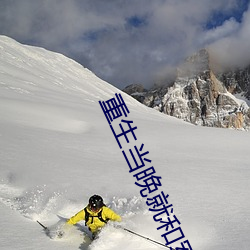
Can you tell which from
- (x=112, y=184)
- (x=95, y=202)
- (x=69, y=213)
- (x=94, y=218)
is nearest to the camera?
(x=95, y=202)

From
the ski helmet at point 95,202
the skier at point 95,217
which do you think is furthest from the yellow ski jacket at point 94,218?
the ski helmet at point 95,202

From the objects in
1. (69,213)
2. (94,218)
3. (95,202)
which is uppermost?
(69,213)

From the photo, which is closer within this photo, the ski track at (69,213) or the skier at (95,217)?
the ski track at (69,213)

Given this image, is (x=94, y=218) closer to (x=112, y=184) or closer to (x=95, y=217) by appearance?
(x=95, y=217)

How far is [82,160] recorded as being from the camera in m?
9.94

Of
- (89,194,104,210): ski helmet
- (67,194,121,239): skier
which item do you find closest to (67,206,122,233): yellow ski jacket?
(67,194,121,239): skier

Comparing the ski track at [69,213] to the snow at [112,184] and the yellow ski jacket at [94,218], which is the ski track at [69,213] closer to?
the snow at [112,184]

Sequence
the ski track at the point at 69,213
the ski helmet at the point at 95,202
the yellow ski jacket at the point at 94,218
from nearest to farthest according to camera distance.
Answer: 1. the ski track at the point at 69,213
2. the ski helmet at the point at 95,202
3. the yellow ski jacket at the point at 94,218

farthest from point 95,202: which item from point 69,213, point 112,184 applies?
point 112,184

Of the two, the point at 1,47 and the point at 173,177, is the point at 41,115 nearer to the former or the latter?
the point at 173,177

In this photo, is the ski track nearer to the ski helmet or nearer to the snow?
the snow

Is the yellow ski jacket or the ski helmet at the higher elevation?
the ski helmet

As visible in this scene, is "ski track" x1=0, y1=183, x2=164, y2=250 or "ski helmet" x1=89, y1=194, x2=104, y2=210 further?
"ski helmet" x1=89, y1=194, x2=104, y2=210

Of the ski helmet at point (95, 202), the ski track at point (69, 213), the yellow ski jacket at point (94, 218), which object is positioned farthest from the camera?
the yellow ski jacket at point (94, 218)
